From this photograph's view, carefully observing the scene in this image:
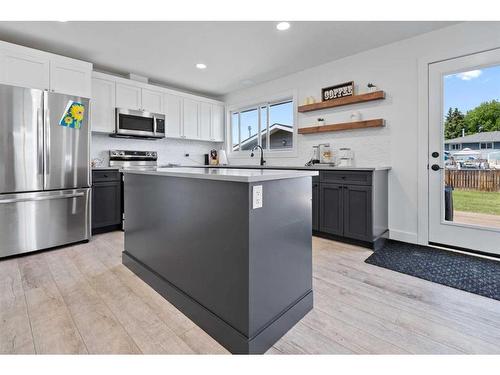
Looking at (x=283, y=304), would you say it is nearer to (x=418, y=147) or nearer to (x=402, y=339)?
(x=402, y=339)

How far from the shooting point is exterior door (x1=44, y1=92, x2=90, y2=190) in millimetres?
2936

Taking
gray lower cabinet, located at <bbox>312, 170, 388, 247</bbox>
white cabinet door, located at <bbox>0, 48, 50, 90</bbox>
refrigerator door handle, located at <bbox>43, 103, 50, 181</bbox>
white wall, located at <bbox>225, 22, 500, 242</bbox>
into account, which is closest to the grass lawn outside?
white wall, located at <bbox>225, 22, 500, 242</bbox>

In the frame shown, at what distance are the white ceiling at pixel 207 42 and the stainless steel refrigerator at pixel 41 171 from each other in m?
0.75

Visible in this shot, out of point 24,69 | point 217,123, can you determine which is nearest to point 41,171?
point 24,69

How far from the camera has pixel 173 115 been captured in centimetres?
478

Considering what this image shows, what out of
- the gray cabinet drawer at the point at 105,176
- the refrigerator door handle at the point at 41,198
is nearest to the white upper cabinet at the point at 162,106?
the gray cabinet drawer at the point at 105,176

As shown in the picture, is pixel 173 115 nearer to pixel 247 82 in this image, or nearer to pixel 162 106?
pixel 162 106

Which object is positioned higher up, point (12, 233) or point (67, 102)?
point (67, 102)

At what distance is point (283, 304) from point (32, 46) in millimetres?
4169

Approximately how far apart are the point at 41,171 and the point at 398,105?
13.9ft

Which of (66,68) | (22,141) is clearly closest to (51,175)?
(22,141)

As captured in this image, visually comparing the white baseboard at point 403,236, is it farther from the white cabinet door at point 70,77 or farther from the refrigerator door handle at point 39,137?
the white cabinet door at point 70,77

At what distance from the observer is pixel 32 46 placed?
3.28 meters
